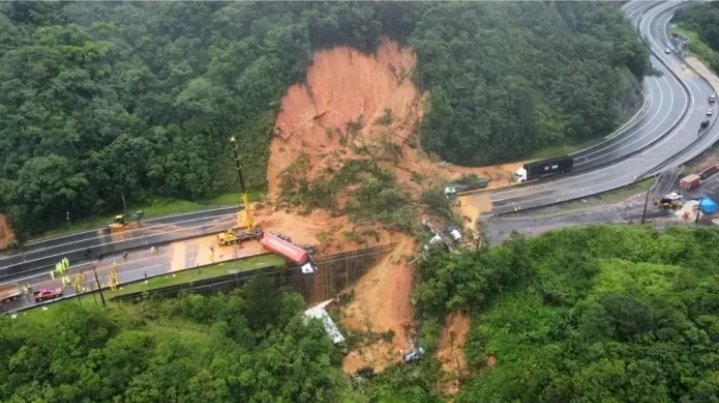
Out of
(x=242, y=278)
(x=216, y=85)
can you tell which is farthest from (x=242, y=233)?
(x=216, y=85)

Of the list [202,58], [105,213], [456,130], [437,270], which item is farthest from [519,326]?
[202,58]

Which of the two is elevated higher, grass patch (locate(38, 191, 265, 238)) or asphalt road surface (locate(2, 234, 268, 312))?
grass patch (locate(38, 191, 265, 238))

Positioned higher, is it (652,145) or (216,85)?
(216,85)

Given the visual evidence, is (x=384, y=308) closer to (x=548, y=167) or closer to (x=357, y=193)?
(x=357, y=193)

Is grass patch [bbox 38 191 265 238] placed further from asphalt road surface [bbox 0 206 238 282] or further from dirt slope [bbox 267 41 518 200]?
dirt slope [bbox 267 41 518 200]

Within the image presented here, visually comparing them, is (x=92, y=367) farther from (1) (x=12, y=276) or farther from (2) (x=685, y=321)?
(2) (x=685, y=321)

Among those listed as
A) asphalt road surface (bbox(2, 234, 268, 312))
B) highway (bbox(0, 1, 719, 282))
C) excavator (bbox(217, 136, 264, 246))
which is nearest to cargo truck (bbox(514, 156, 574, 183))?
highway (bbox(0, 1, 719, 282))

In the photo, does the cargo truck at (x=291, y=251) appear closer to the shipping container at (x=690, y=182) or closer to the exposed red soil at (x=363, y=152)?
the exposed red soil at (x=363, y=152)
